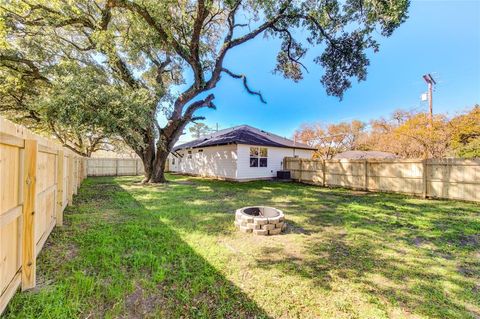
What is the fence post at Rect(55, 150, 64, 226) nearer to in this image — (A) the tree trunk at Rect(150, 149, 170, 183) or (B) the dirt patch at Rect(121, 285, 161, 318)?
(B) the dirt patch at Rect(121, 285, 161, 318)

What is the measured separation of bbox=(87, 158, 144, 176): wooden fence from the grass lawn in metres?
12.7

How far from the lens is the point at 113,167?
55.4 ft

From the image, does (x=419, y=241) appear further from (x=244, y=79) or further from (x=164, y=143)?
(x=244, y=79)

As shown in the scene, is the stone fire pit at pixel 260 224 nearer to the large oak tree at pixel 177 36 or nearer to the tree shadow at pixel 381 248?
the tree shadow at pixel 381 248

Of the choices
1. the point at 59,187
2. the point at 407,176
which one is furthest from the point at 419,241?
the point at 59,187

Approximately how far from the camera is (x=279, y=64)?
11.9 metres

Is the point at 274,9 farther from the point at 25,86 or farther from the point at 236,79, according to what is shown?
the point at 25,86

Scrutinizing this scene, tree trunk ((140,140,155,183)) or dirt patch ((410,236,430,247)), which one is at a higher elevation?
tree trunk ((140,140,155,183))

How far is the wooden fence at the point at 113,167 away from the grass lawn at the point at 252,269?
1273 cm

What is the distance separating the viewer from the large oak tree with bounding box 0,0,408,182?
792cm

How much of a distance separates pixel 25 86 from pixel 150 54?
20.0 ft

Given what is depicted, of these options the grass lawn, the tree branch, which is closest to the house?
the tree branch

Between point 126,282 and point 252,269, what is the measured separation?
1582 mm

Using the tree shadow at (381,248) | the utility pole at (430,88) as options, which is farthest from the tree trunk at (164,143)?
the utility pole at (430,88)
